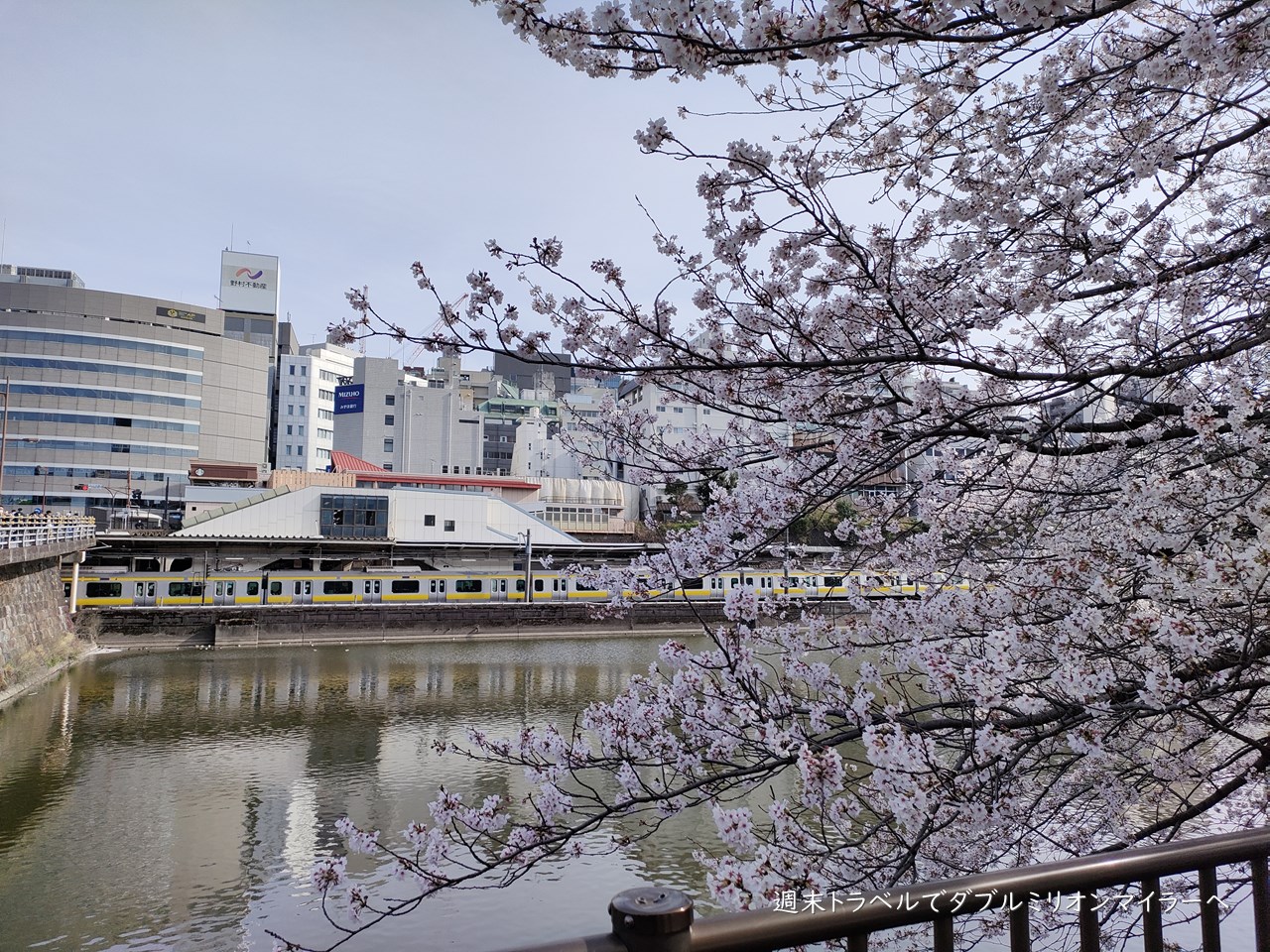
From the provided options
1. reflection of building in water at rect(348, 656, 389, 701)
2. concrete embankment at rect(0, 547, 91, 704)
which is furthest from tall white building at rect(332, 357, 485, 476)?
reflection of building in water at rect(348, 656, 389, 701)

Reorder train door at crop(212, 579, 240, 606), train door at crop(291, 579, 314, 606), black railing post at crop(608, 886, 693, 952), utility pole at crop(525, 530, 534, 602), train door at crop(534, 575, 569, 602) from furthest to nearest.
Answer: train door at crop(534, 575, 569, 602) < utility pole at crop(525, 530, 534, 602) < train door at crop(291, 579, 314, 606) < train door at crop(212, 579, 240, 606) < black railing post at crop(608, 886, 693, 952)

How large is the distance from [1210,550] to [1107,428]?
628mm

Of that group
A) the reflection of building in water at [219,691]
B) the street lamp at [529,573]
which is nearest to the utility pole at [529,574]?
the street lamp at [529,573]

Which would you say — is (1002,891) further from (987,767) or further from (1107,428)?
(1107,428)

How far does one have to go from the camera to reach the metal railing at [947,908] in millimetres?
1298

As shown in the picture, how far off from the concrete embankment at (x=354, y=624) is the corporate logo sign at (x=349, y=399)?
25.8 meters

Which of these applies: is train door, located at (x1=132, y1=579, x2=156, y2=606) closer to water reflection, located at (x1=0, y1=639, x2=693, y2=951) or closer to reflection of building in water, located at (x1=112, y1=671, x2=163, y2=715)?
water reflection, located at (x1=0, y1=639, x2=693, y2=951)

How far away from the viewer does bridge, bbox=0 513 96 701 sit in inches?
647

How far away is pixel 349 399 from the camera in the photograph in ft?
167

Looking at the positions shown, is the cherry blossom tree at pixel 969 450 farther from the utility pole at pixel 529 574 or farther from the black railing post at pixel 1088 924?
the utility pole at pixel 529 574

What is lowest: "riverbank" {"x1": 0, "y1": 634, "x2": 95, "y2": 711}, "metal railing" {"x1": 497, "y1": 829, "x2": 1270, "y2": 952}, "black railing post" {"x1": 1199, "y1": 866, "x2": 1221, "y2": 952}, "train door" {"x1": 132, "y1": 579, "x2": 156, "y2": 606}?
"riverbank" {"x1": 0, "y1": 634, "x2": 95, "y2": 711}

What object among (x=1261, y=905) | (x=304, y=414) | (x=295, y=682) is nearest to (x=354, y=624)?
(x=295, y=682)

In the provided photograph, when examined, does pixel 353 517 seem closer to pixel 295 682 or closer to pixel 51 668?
pixel 51 668

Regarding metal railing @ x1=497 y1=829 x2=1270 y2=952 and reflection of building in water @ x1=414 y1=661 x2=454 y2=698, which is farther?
reflection of building in water @ x1=414 y1=661 x2=454 y2=698
